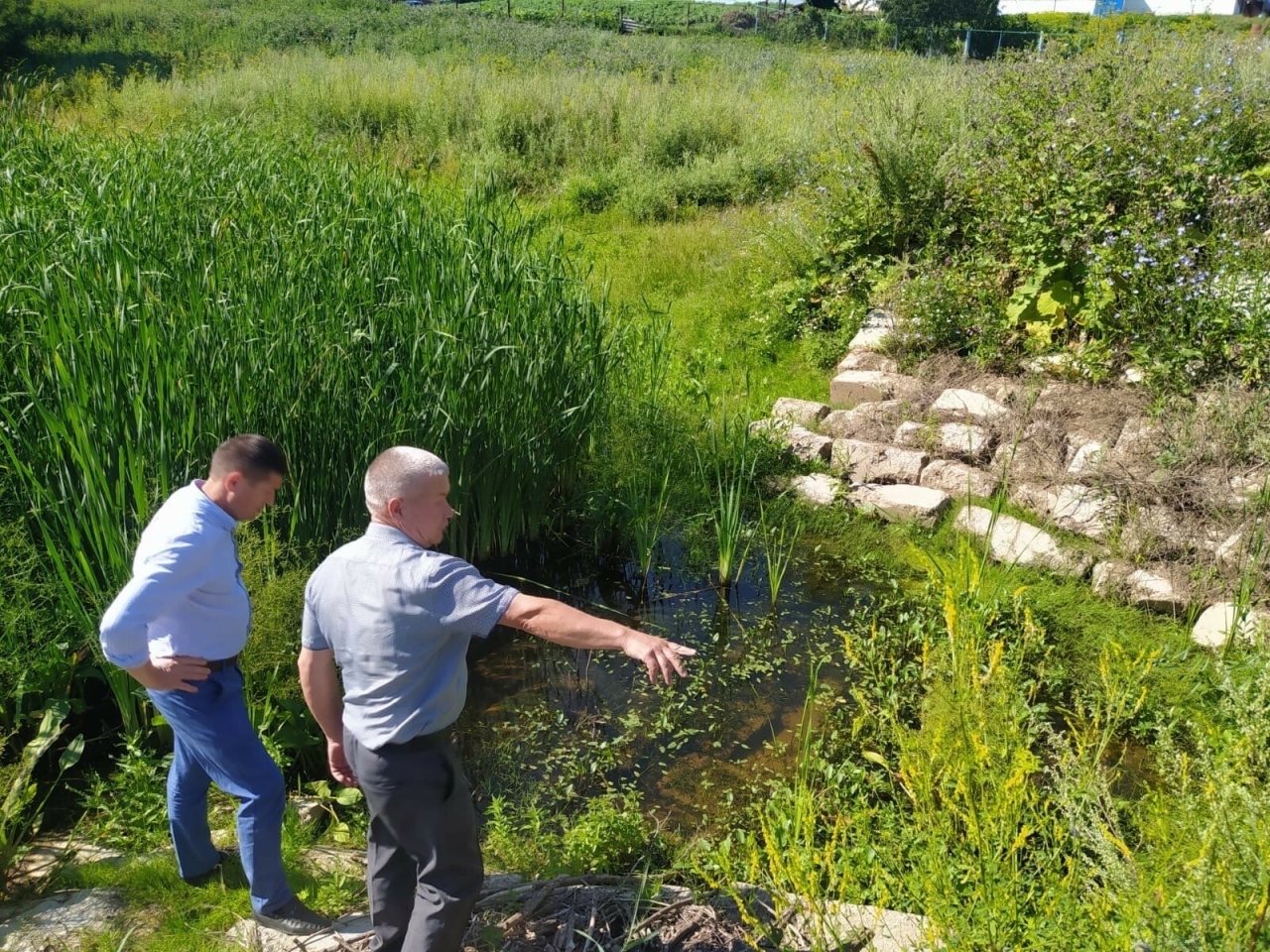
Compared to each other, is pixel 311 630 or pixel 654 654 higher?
pixel 654 654

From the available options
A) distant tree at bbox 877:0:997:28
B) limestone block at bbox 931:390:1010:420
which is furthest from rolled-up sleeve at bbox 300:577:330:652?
distant tree at bbox 877:0:997:28

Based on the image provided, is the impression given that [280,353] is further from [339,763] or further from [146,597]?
[339,763]

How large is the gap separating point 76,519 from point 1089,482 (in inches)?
204

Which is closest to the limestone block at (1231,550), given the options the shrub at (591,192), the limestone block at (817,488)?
the limestone block at (817,488)

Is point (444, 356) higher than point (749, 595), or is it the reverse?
point (444, 356)

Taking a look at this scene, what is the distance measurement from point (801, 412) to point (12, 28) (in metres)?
22.9

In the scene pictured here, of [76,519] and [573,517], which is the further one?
[573,517]

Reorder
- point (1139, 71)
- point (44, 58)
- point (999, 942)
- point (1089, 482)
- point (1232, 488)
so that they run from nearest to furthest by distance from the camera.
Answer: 1. point (999, 942)
2. point (1232, 488)
3. point (1089, 482)
4. point (1139, 71)
5. point (44, 58)

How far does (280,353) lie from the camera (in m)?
4.36

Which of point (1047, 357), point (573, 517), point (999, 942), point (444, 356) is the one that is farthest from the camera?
point (1047, 357)

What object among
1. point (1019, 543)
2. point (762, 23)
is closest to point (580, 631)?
point (1019, 543)

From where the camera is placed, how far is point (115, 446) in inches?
150

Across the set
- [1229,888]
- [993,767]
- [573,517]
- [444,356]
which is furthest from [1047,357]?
[1229,888]

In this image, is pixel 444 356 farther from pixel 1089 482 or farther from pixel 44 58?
pixel 44 58
